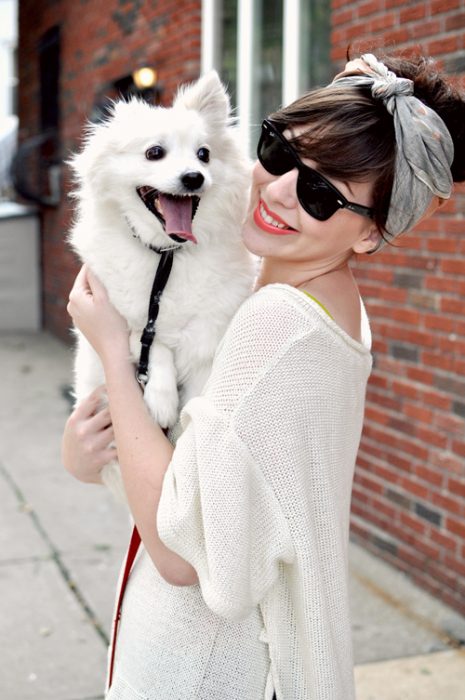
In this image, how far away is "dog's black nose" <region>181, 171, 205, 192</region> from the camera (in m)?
2.06

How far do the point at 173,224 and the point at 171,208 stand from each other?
7 centimetres

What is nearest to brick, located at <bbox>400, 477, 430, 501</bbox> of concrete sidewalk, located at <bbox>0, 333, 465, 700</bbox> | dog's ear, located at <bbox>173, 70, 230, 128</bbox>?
concrete sidewalk, located at <bbox>0, 333, 465, 700</bbox>

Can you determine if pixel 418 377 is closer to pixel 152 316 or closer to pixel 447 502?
pixel 447 502

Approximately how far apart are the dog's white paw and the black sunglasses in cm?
64

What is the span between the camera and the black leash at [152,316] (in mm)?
2066

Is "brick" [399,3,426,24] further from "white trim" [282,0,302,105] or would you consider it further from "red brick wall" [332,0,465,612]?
"white trim" [282,0,302,105]

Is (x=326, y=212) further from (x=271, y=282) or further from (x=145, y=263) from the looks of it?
(x=145, y=263)

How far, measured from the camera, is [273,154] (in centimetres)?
172

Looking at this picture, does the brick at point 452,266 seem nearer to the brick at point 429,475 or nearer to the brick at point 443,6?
the brick at point 429,475

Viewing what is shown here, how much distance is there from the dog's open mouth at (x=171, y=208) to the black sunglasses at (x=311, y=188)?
1.41 feet

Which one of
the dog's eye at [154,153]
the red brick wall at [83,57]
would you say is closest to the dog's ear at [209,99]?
the dog's eye at [154,153]

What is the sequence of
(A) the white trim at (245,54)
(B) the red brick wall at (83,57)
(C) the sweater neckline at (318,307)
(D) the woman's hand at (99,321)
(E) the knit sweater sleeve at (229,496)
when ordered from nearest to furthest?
1. (E) the knit sweater sleeve at (229,496)
2. (C) the sweater neckline at (318,307)
3. (D) the woman's hand at (99,321)
4. (A) the white trim at (245,54)
5. (B) the red brick wall at (83,57)

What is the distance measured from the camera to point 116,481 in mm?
2238

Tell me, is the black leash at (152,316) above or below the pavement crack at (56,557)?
above
